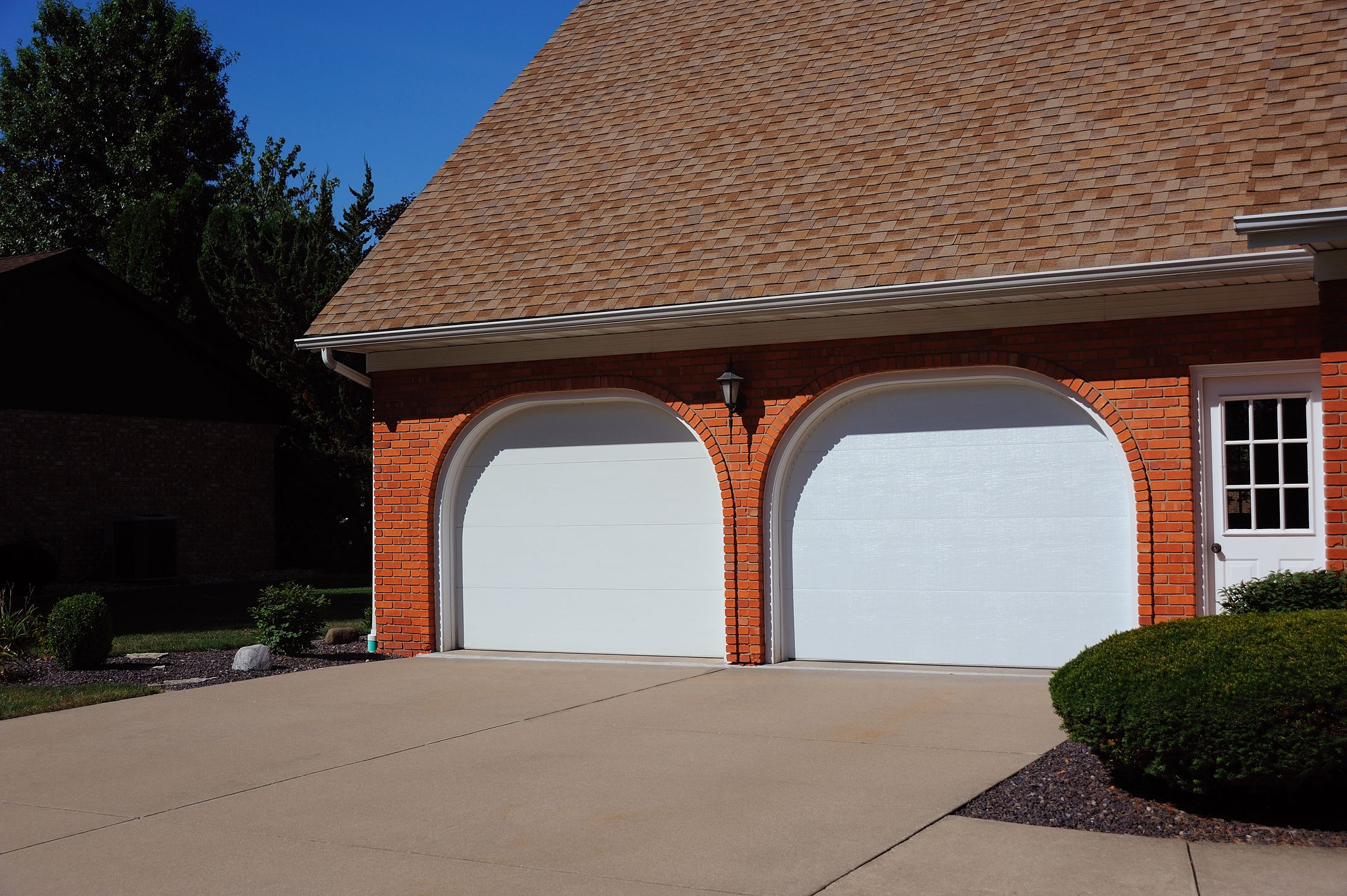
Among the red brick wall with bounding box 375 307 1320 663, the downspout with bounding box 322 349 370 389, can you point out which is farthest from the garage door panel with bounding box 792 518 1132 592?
the downspout with bounding box 322 349 370 389

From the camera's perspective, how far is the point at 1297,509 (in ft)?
29.7

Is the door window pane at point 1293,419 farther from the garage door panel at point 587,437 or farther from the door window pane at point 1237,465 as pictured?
the garage door panel at point 587,437

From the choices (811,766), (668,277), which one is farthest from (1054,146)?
(811,766)

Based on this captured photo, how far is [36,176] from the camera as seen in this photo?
38.0 metres

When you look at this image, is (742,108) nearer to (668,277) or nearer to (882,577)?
(668,277)

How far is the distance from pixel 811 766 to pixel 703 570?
4.52 metres

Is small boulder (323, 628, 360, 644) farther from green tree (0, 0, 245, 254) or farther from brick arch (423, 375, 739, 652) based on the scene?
green tree (0, 0, 245, 254)

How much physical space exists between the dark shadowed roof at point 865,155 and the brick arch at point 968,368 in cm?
78

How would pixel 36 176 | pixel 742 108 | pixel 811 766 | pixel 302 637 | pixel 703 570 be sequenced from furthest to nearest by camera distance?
pixel 36 176 < pixel 742 108 < pixel 302 637 < pixel 703 570 < pixel 811 766

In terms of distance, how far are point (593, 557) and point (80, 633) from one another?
15.3 ft

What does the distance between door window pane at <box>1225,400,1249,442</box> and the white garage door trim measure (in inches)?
224

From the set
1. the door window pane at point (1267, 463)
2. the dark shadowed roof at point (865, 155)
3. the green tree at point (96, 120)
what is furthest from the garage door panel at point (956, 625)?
the green tree at point (96, 120)

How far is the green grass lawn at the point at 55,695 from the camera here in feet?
30.2

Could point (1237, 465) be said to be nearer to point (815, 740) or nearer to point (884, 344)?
point (884, 344)
